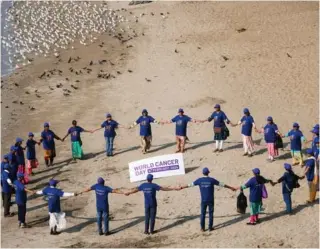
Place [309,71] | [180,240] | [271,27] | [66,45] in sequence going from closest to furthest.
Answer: [180,240] < [309,71] < [271,27] < [66,45]

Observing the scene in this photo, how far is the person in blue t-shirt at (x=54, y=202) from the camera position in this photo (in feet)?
59.2

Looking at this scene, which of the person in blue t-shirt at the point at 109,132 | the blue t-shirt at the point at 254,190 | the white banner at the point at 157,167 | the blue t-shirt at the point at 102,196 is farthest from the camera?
the person in blue t-shirt at the point at 109,132

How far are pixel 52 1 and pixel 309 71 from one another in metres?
31.9

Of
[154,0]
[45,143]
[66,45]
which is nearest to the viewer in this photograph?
[45,143]

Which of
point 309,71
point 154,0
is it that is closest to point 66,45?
point 154,0

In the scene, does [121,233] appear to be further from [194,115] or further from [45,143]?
[194,115]

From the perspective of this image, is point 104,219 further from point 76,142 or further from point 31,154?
point 76,142

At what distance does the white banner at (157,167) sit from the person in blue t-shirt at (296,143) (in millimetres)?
3661

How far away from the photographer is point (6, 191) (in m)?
20.0

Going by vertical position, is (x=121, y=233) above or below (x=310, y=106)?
below

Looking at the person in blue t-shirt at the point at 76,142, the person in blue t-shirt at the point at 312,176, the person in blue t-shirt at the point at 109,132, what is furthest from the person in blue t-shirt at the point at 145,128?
the person in blue t-shirt at the point at 312,176

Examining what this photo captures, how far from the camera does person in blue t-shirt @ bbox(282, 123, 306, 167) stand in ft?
70.1

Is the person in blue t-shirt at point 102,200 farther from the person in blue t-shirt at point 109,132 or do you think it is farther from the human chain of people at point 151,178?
the person in blue t-shirt at point 109,132

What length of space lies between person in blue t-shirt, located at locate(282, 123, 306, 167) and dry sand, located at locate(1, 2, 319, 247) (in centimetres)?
73
